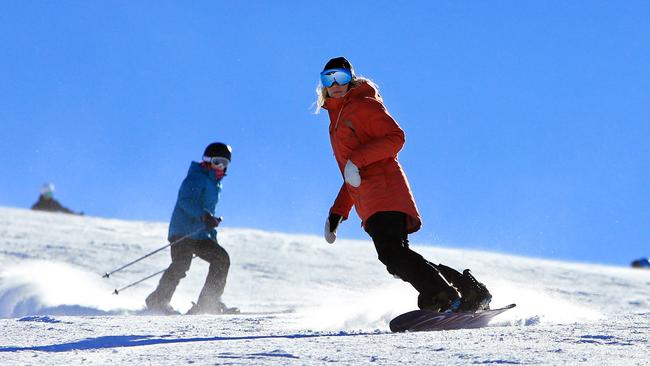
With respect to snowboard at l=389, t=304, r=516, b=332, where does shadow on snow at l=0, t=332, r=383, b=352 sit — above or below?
below

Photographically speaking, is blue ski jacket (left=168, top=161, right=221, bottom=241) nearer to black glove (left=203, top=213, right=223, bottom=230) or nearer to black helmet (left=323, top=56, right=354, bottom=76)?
black glove (left=203, top=213, right=223, bottom=230)

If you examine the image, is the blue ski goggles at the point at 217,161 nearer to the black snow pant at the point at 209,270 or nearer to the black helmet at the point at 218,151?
the black helmet at the point at 218,151

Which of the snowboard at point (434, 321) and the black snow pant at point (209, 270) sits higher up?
the black snow pant at point (209, 270)

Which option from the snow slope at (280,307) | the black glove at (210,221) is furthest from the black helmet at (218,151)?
the snow slope at (280,307)

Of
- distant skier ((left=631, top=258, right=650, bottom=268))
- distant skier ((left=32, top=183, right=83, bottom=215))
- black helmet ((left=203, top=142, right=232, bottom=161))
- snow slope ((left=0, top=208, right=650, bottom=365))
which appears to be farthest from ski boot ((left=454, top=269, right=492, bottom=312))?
distant skier ((left=32, top=183, right=83, bottom=215))

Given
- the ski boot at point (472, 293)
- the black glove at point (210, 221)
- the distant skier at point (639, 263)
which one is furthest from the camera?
the distant skier at point (639, 263)

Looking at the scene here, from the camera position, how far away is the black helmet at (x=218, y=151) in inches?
347

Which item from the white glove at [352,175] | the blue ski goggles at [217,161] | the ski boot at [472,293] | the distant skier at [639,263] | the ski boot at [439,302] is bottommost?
the ski boot at [439,302]

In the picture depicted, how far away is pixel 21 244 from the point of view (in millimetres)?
15039

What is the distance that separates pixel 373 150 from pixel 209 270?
12.2 feet

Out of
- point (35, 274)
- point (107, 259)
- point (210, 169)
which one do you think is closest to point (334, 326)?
point (210, 169)

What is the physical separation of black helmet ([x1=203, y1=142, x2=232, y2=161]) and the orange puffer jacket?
3.35 m

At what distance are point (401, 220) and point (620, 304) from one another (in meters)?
7.57

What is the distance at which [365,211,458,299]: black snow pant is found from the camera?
5332 mm
